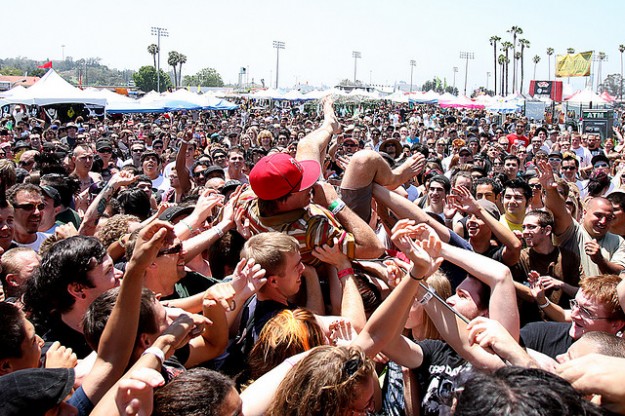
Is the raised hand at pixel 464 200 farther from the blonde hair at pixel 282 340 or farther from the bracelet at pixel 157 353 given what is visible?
the bracelet at pixel 157 353

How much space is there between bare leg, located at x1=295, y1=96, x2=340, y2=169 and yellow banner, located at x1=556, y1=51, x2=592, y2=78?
126 feet

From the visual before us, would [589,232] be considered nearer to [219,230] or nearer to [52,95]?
[219,230]

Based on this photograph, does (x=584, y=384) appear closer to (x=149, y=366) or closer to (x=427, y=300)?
(x=427, y=300)

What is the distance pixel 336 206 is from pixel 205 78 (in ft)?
580

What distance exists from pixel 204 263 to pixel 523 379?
2865 mm

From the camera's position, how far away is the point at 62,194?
5.52 meters


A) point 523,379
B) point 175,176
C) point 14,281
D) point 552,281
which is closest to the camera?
point 523,379

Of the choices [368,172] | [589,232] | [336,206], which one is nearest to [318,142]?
[368,172]

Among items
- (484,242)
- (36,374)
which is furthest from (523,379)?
(484,242)

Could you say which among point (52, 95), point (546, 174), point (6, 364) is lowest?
point (6, 364)

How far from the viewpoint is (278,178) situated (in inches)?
110

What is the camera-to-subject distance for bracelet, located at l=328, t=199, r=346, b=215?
3.09 metres

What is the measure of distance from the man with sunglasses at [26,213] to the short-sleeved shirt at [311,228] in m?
2.46

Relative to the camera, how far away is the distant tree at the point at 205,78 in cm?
17238
